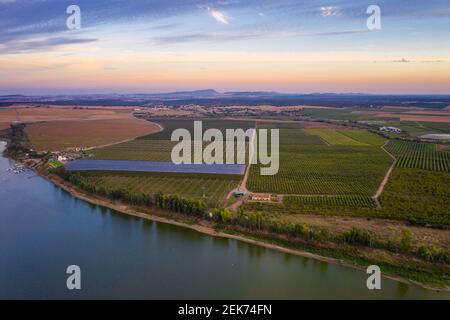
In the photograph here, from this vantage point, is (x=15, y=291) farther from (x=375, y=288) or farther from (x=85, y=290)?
(x=375, y=288)

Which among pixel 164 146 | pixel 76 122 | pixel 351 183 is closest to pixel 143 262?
pixel 351 183

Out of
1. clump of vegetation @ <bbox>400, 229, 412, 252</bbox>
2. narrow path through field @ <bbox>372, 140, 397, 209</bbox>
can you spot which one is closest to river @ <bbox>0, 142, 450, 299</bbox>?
clump of vegetation @ <bbox>400, 229, 412, 252</bbox>

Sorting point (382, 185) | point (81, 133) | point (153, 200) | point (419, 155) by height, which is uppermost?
point (81, 133)

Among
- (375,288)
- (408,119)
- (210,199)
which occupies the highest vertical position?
(408,119)

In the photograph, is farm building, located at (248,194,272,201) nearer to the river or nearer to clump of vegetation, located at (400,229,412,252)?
the river

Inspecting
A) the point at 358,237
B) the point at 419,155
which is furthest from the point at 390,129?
the point at 358,237

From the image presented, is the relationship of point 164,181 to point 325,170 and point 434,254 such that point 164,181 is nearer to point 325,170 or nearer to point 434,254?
point 325,170
